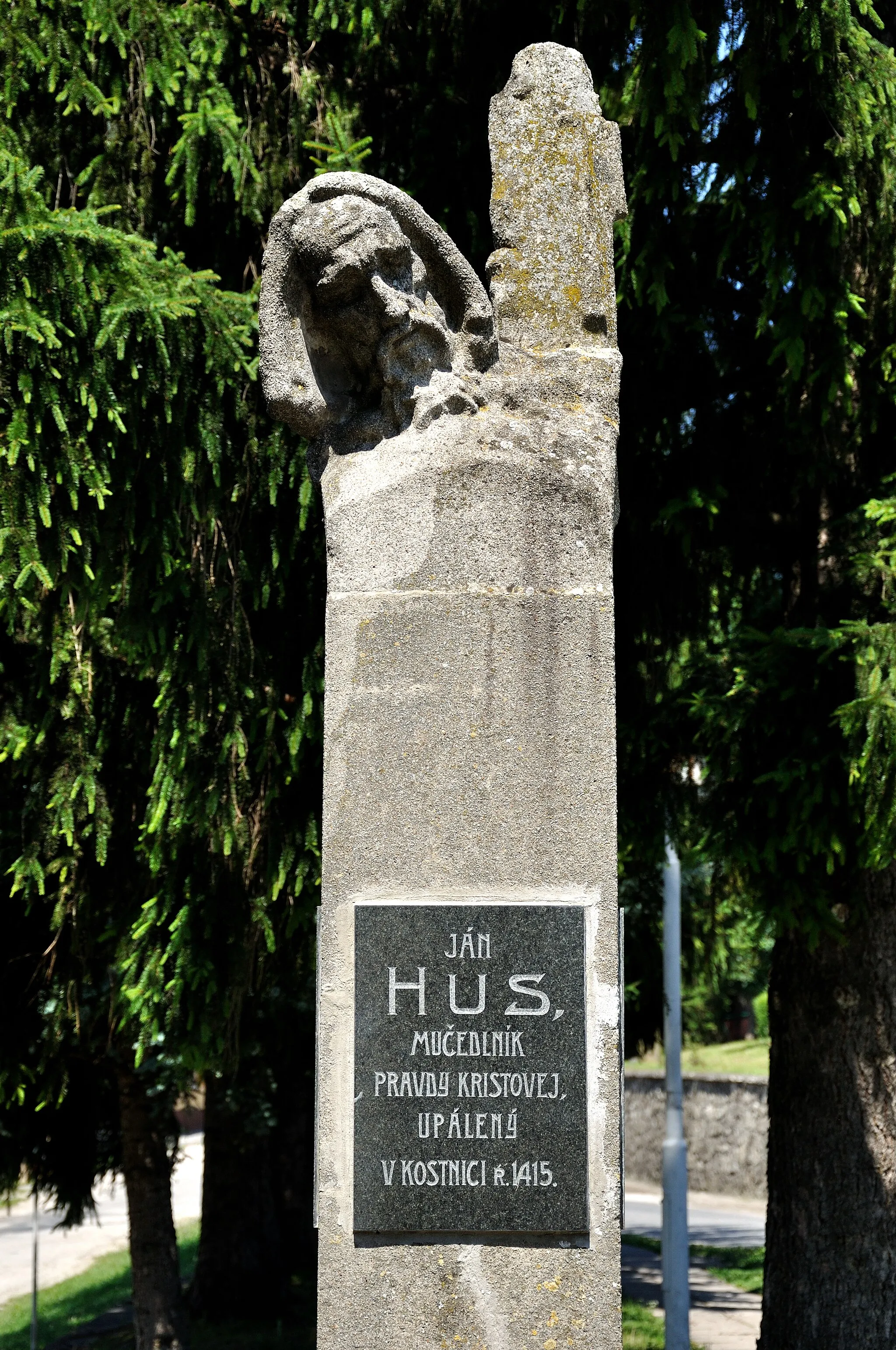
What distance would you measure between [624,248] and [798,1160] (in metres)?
4.71

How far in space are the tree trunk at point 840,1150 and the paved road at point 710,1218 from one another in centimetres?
1021

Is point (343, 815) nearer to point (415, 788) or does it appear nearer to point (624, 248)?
point (415, 788)

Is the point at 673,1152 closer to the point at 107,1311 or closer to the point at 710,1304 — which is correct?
the point at 710,1304

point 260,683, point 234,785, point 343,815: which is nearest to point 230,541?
point 260,683

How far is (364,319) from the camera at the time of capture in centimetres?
409

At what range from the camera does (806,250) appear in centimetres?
689

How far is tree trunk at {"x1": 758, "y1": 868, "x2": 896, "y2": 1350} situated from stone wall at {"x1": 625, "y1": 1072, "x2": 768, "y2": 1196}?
611 inches

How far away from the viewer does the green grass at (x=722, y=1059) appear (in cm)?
2840

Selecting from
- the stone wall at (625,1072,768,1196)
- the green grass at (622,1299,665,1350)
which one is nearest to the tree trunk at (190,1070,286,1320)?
the green grass at (622,1299,665,1350)

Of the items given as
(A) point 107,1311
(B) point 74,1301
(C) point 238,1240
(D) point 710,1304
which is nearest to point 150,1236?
(C) point 238,1240

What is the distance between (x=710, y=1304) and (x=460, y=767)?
11.6 meters

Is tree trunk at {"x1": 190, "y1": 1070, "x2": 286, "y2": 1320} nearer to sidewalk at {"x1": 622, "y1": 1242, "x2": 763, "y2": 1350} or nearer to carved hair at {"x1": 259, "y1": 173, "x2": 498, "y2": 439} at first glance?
sidewalk at {"x1": 622, "y1": 1242, "x2": 763, "y2": 1350}

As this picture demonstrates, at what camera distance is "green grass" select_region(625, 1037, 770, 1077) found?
28.4m

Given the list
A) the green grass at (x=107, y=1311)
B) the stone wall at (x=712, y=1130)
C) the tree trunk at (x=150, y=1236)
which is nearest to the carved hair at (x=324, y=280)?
the tree trunk at (x=150, y=1236)
